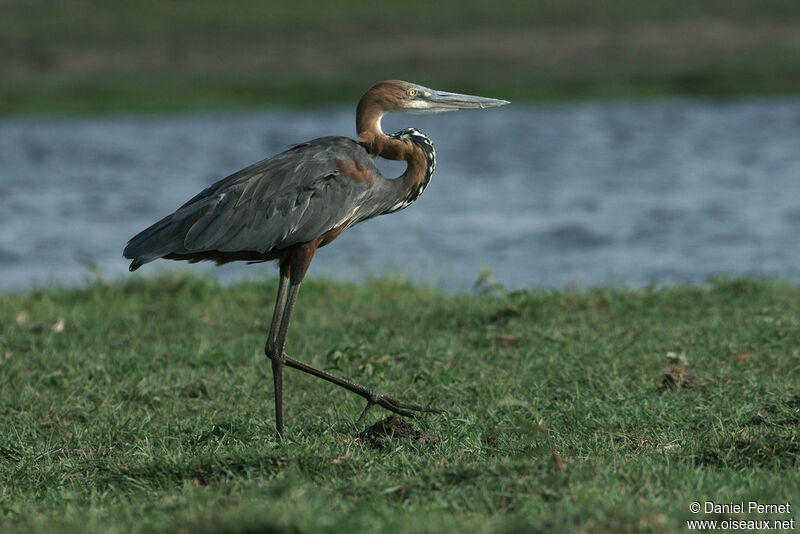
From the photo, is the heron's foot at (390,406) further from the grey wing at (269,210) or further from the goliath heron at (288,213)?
the grey wing at (269,210)

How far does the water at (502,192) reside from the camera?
11.0 metres

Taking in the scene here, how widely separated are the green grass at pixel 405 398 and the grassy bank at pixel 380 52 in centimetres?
1851

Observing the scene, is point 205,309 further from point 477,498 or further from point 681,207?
point 681,207

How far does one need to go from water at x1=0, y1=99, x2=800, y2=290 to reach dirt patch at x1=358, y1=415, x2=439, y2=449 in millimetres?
4602

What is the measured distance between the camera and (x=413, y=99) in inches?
225

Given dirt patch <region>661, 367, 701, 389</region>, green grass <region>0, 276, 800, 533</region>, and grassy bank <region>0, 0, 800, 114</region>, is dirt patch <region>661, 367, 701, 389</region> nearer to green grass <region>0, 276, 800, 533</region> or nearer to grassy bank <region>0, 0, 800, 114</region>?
green grass <region>0, 276, 800, 533</region>

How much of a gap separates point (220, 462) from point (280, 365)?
1.12m

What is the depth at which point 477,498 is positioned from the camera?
3.66 m

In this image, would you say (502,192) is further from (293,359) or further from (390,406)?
(390,406)

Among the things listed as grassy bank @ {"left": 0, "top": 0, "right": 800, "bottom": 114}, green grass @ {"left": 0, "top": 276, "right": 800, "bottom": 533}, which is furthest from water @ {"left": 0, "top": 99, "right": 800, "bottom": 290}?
green grass @ {"left": 0, "top": 276, "right": 800, "bottom": 533}

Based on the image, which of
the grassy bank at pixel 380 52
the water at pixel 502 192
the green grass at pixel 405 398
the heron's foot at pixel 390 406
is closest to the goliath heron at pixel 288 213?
the heron's foot at pixel 390 406

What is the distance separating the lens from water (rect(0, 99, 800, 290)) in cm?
1100

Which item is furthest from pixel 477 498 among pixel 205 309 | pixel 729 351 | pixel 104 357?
pixel 205 309

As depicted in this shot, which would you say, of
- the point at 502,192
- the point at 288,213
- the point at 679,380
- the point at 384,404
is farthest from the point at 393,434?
the point at 502,192
